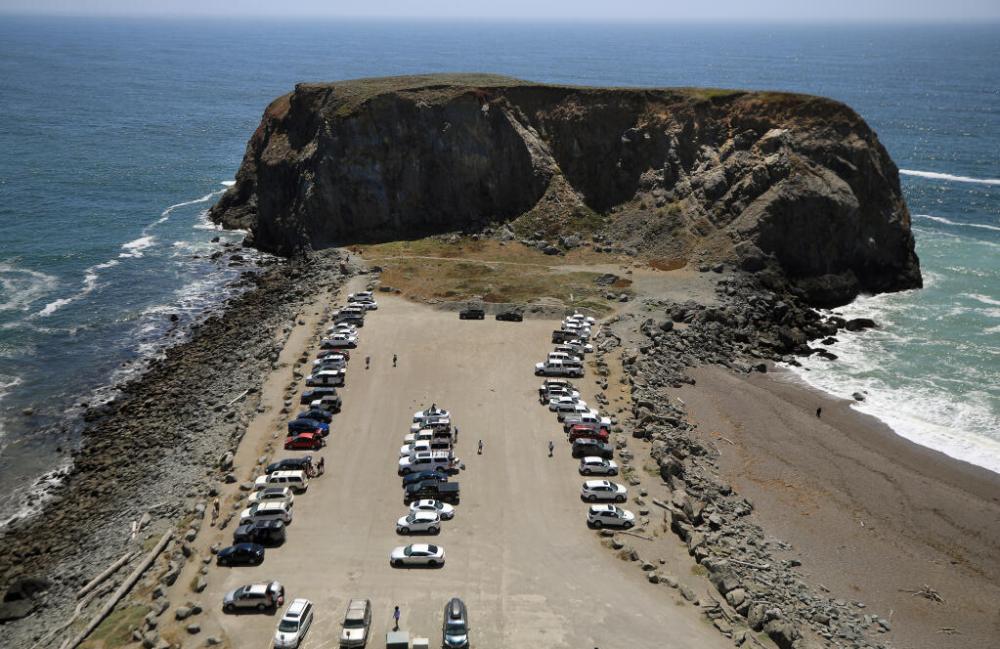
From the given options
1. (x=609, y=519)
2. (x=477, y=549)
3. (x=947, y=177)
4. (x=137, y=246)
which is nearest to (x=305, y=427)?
(x=477, y=549)

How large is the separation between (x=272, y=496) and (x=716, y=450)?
28849mm

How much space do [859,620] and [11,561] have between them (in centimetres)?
4474

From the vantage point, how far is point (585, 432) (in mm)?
54031

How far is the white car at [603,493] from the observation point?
47312 millimetres

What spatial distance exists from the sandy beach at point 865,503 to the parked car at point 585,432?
832cm

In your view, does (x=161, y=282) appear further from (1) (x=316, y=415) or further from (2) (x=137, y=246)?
(1) (x=316, y=415)

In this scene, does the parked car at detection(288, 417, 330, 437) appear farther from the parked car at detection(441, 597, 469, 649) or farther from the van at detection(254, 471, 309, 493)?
the parked car at detection(441, 597, 469, 649)

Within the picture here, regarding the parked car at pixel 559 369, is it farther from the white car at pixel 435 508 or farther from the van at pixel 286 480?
the van at pixel 286 480

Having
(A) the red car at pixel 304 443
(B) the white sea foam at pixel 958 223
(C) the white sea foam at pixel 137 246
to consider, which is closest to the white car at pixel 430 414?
(A) the red car at pixel 304 443

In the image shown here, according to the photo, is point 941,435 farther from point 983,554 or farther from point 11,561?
point 11,561

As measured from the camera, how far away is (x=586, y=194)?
99188 millimetres

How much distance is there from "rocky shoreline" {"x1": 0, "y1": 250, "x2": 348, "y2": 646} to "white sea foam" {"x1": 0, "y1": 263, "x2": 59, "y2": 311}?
19.4 m

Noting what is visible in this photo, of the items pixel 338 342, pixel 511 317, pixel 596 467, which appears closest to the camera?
pixel 596 467

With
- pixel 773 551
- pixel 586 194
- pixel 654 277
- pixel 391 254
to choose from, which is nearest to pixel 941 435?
pixel 773 551
